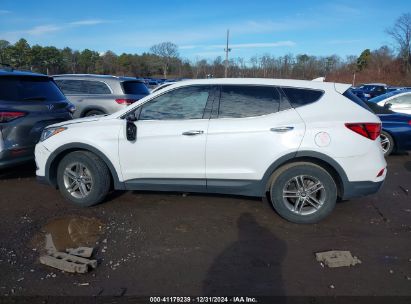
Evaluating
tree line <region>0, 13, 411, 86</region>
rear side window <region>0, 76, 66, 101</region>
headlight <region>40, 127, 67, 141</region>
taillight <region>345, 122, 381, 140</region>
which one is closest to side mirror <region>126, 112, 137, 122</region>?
headlight <region>40, 127, 67, 141</region>

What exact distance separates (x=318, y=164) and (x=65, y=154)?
130 inches

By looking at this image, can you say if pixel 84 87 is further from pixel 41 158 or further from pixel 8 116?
pixel 41 158

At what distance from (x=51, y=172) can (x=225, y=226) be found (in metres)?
2.49

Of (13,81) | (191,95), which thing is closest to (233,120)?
(191,95)

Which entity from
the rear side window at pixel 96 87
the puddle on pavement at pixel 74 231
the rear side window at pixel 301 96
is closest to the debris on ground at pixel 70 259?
→ the puddle on pavement at pixel 74 231

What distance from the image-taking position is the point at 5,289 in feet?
10.1

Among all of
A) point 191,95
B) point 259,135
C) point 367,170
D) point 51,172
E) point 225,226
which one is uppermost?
point 191,95

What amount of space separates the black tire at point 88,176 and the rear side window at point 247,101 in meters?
1.72

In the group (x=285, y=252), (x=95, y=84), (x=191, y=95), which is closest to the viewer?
(x=285, y=252)

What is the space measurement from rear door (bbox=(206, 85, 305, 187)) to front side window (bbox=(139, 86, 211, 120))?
25cm

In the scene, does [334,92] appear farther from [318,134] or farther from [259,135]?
[259,135]

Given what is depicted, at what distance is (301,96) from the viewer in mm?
4500

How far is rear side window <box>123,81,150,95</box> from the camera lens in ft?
32.6

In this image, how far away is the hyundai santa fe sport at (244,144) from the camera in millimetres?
4328
